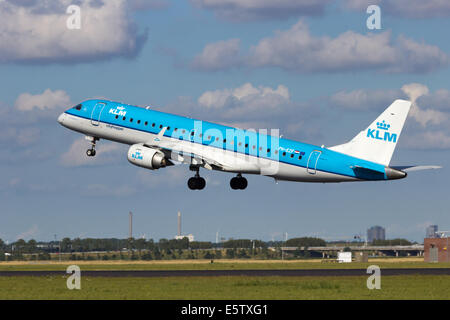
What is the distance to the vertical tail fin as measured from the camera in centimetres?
7806

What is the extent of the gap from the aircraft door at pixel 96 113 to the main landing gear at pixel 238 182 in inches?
570

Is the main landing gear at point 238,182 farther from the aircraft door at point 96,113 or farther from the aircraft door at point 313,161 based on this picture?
the aircraft door at point 96,113

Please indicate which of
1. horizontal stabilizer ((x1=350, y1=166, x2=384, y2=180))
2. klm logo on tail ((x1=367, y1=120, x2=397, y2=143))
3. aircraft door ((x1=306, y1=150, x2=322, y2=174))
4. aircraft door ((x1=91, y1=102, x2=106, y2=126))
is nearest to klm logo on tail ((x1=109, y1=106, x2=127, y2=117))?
aircraft door ((x1=91, y1=102, x2=106, y2=126))

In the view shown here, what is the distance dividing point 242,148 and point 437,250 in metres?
75.7

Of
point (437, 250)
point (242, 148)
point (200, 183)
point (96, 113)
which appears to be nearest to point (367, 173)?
point (242, 148)

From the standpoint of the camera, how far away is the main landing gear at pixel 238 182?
90.4 m

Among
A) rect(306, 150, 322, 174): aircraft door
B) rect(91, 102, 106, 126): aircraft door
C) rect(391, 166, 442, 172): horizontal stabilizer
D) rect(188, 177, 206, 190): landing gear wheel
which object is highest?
rect(91, 102, 106, 126): aircraft door

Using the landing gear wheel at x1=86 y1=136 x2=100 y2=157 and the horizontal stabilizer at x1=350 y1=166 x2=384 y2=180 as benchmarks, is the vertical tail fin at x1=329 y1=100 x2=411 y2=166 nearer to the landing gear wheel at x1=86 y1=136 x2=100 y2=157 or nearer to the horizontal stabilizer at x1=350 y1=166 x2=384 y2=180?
the horizontal stabilizer at x1=350 y1=166 x2=384 y2=180

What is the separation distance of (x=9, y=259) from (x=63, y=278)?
107012 millimetres

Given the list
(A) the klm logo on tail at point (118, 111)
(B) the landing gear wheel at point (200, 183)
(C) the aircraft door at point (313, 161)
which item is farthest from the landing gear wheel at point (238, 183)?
(A) the klm logo on tail at point (118, 111)

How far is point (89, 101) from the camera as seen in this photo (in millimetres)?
90812

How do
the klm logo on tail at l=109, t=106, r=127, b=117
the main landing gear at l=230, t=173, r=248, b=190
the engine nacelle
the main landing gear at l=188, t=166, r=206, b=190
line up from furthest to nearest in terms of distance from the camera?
the main landing gear at l=230, t=173, r=248, b=190
the main landing gear at l=188, t=166, r=206, b=190
the klm logo on tail at l=109, t=106, r=127, b=117
the engine nacelle

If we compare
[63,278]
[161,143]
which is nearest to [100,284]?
[63,278]
